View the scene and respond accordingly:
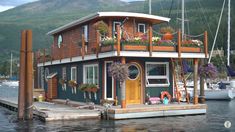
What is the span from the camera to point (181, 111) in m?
22.1

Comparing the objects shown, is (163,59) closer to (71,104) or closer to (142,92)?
(142,92)

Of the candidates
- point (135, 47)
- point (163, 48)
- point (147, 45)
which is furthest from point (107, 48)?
point (163, 48)

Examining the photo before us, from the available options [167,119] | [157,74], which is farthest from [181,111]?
[157,74]

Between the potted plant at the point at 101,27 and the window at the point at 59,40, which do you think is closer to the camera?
the potted plant at the point at 101,27

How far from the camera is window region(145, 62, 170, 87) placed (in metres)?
23.6

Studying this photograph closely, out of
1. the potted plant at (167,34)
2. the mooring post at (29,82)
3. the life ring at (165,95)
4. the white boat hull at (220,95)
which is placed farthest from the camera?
the white boat hull at (220,95)

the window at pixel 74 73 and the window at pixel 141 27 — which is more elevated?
the window at pixel 141 27

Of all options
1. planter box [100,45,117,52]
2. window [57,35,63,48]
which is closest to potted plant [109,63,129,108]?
planter box [100,45,117,52]

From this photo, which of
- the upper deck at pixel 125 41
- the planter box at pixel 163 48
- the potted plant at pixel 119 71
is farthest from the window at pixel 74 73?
the planter box at pixel 163 48

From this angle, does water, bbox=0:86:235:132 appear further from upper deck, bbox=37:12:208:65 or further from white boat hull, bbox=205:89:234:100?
white boat hull, bbox=205:89:234:100

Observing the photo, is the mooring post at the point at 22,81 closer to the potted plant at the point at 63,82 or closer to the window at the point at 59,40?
the potted plant at the point at 63,82

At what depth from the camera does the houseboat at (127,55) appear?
837 inches

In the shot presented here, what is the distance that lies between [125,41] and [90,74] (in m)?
4.95

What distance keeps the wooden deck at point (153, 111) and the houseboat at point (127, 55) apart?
0.47 metres
